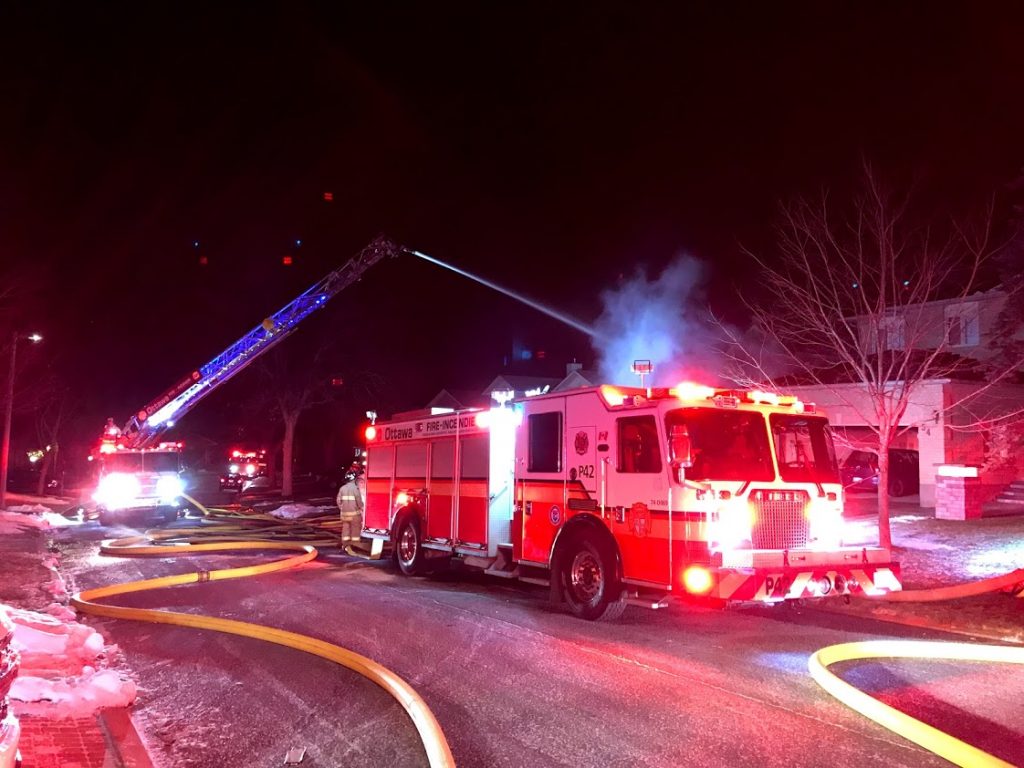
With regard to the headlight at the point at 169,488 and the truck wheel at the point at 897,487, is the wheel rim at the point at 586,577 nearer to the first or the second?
the truck wheel at the point at 897,487

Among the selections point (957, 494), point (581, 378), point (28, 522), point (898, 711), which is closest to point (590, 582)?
point (898, 711)

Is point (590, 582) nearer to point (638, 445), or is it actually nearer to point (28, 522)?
point (638, 445)

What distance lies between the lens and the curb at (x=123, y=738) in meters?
4.28

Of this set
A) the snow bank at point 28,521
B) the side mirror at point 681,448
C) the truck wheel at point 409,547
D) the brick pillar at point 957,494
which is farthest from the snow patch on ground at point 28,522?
the brick pillar at point 957,494

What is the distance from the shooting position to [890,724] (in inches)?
180

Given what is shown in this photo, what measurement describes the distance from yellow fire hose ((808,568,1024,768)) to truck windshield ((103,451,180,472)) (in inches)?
700

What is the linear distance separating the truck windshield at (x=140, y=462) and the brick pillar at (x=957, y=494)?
18.2m

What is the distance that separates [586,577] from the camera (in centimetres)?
812

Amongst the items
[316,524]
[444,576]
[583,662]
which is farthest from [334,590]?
[316,524]

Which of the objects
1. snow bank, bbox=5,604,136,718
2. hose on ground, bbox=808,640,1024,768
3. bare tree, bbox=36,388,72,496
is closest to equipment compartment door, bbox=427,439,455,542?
snow bank, bbox=5,604,136,718

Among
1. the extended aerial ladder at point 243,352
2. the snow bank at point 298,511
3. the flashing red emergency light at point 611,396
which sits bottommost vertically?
the snow bank at point 298,511

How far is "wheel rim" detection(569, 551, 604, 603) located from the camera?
7939 mm

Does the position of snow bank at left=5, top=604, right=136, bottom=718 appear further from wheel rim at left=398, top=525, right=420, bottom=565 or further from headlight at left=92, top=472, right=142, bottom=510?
headlight at left=92, top=472, right=142, bottom=510

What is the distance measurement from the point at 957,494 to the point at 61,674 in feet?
45.6
